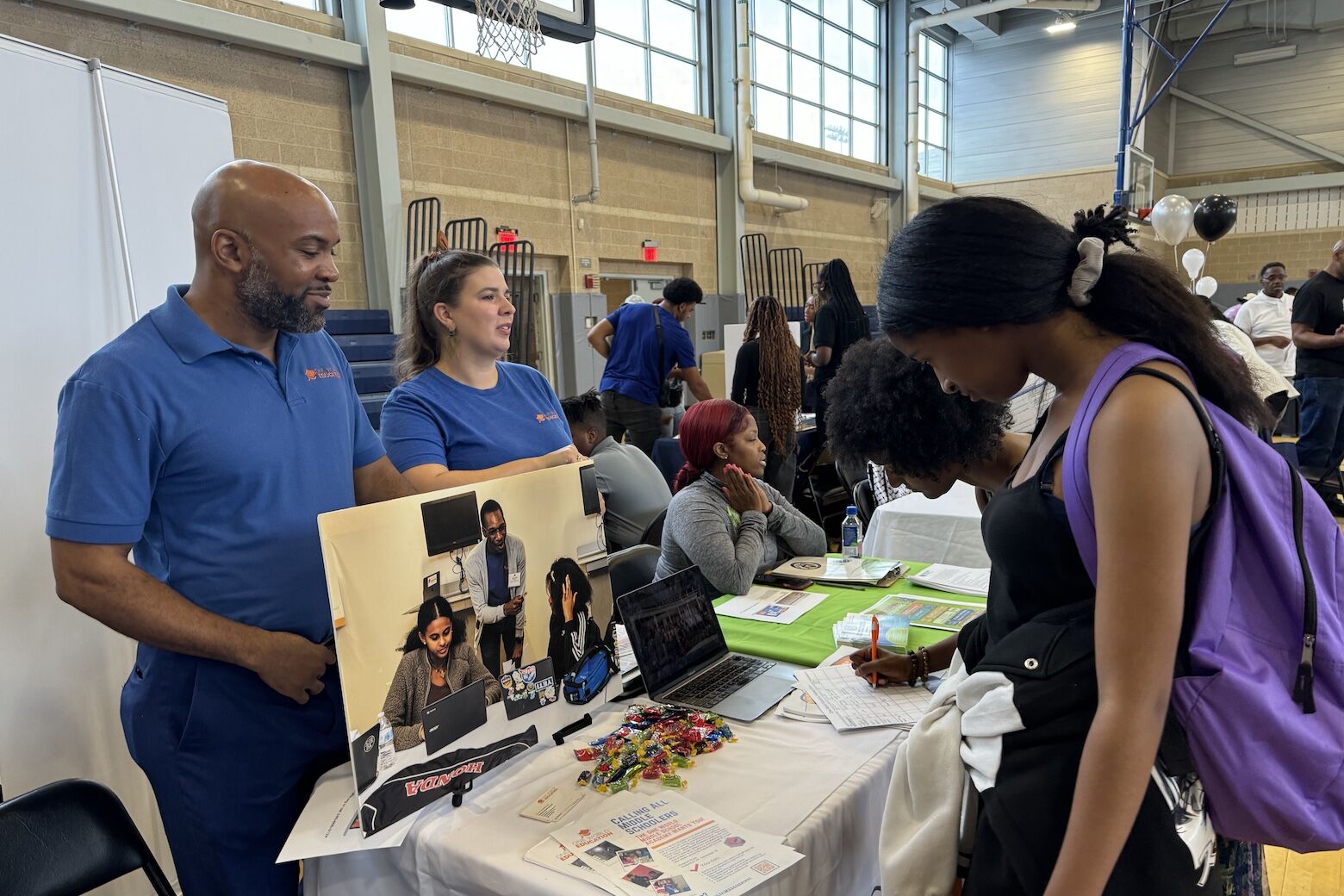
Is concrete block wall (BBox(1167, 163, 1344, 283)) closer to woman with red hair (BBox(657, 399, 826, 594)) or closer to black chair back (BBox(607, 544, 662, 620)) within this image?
woman with red hair (BBox(657, 399, 826, 594))

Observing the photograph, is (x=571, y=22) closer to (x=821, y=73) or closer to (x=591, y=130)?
(x=591, y=130)

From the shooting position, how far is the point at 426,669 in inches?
47.9

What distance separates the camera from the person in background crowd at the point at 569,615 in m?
1.43

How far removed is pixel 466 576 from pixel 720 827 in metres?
0.52

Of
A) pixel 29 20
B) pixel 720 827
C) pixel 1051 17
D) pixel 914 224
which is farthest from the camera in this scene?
pixel 1051 17

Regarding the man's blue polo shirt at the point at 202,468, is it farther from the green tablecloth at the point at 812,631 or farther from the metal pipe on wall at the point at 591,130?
the metal pipe on wall at the point at 591,130

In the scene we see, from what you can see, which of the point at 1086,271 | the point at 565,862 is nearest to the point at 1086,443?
the point at 1086,271

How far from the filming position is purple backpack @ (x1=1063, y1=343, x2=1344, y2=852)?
2.80 feet

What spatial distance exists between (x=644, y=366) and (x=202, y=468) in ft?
12.2

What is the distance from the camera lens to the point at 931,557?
306cm

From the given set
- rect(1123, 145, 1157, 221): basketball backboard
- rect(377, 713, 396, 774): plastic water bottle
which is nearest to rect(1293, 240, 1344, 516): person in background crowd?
rect(377, 713, 396, 774): plastic water bottle

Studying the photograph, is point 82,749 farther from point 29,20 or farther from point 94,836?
point 29,20

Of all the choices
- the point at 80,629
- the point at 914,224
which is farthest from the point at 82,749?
the point at 914,224

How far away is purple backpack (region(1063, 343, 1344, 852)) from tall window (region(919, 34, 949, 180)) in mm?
13659
